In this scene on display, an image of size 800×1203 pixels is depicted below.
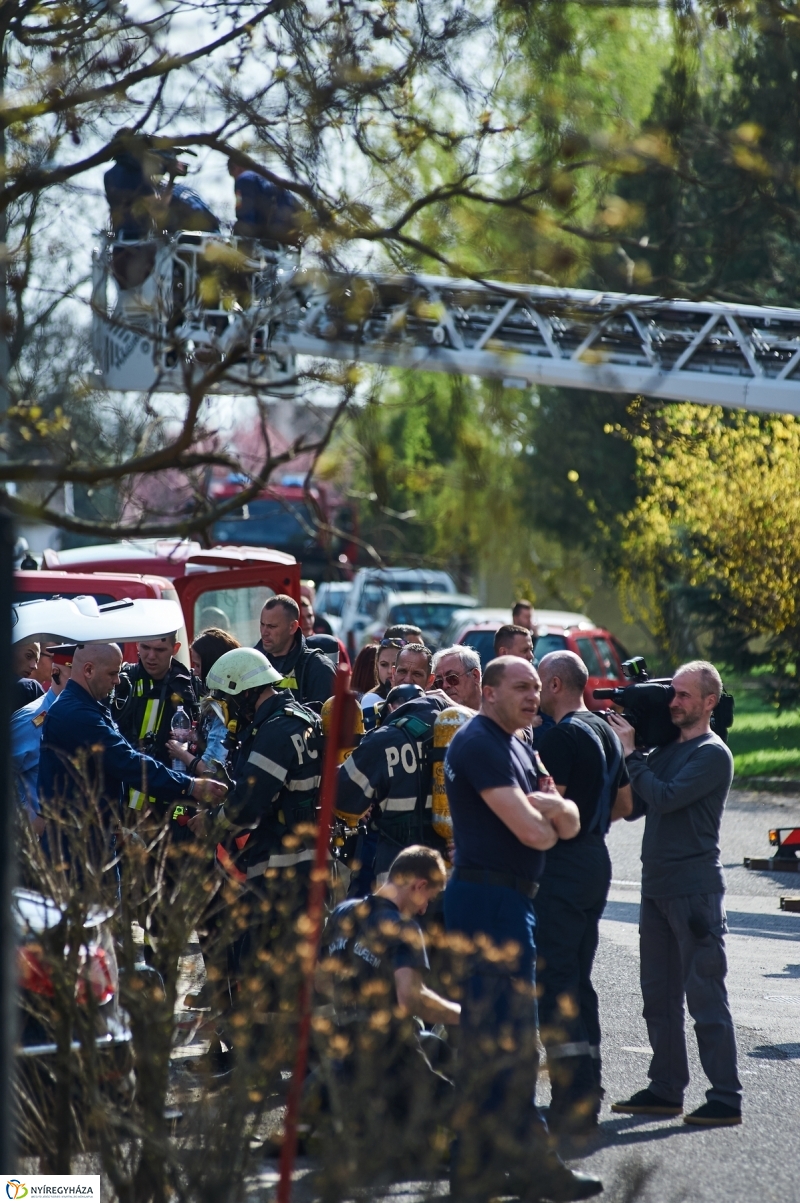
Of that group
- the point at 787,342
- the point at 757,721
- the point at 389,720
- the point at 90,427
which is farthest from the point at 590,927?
the point at 757,721

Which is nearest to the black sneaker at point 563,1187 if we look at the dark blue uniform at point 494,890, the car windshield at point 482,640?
the dark blue uniform at point 494,890

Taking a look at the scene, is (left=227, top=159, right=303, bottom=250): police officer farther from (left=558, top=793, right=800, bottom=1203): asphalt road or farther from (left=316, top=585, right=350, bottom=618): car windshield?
(left=316, top=585, right=350, bottom=618): car windshield

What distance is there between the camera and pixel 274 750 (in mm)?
6617

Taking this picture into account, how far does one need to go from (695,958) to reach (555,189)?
3.67 m

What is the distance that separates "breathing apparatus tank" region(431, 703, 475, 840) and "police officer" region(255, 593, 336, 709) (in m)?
2.01

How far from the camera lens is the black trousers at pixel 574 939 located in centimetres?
605

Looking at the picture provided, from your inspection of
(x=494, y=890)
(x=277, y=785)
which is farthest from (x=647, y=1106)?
(x=277, y=785)

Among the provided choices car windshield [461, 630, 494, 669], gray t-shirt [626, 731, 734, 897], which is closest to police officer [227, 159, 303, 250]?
gray t-shirt [626, 731, 734, 897]

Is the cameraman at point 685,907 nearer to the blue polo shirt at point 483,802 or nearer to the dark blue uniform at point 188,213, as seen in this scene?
the blue polo shirt at point 483,802

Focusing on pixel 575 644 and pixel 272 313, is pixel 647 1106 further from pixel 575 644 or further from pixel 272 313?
pixel 575 644

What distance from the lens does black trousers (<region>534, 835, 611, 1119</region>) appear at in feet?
19.9

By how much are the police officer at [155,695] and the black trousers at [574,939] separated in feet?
9.94

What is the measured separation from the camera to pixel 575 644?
20094 mm

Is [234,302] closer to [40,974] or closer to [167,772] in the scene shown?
[40,974]
